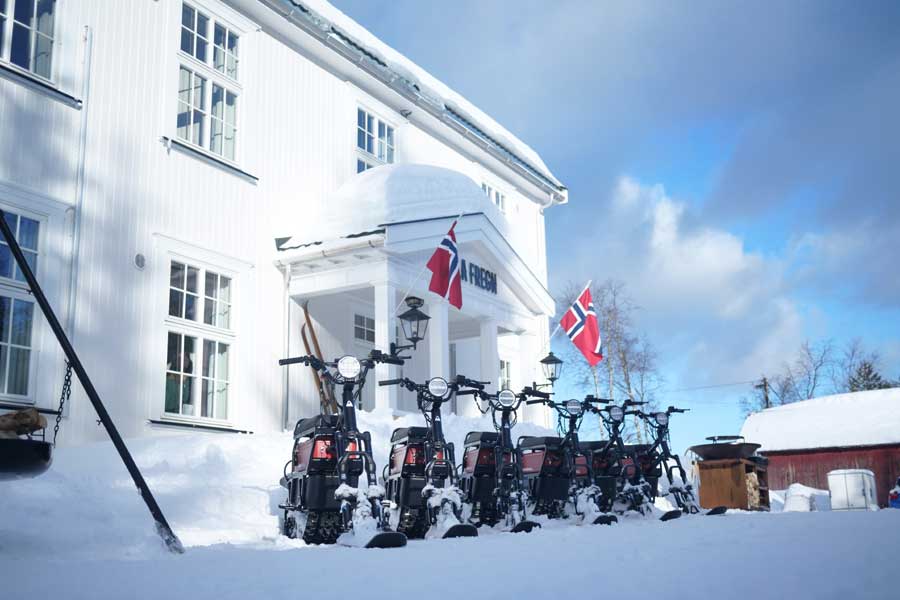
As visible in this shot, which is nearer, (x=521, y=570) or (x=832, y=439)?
(x=521, y=570)

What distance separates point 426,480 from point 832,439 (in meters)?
22.1

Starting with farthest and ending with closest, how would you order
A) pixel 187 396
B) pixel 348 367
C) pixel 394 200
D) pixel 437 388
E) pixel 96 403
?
pixel 394 200
pixel 187 396
pixel 437 388
pixel 348 367
pixel 96 403

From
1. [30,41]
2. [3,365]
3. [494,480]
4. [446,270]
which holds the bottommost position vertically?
[494,480]

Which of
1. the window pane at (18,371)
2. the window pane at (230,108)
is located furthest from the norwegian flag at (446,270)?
the window pane at (18,371)

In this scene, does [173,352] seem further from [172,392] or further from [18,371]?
[18,371]

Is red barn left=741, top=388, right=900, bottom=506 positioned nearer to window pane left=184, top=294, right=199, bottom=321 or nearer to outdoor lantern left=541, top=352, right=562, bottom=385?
outdoor lantern left=541, top=352, right=562, bottom=385

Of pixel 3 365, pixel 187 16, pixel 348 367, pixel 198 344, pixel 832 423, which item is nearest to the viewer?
pixel 348 367

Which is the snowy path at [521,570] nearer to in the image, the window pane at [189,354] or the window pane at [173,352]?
the window pane at [173,352]

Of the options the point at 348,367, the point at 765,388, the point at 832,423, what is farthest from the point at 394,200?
the point at 765,388

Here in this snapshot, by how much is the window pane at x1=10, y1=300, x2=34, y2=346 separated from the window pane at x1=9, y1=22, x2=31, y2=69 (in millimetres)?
2769

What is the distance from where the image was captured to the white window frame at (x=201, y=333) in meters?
11.4

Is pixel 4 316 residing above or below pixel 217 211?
below

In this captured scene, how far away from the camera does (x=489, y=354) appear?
50.3 feet

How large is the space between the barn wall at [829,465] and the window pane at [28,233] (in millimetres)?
22592
